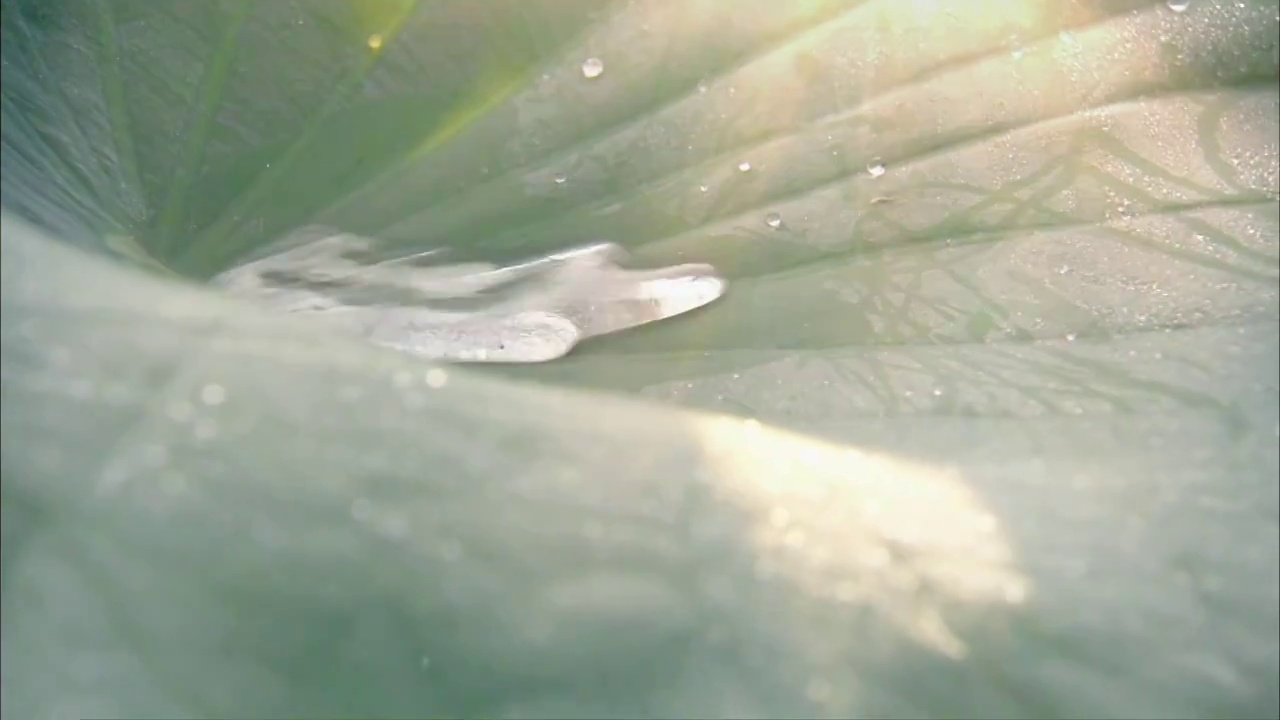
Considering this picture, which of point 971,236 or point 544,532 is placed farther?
point 971,236

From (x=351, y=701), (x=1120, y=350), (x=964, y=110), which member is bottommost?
(x=351, y=701)

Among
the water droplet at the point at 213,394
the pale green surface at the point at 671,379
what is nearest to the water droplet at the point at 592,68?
the pale green surface at the point at 671,379

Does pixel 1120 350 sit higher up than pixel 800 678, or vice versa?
pixel 1120 350

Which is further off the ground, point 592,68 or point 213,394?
point 592,68

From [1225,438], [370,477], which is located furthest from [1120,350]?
[370,477]

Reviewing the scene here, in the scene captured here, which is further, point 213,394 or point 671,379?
point 671,379

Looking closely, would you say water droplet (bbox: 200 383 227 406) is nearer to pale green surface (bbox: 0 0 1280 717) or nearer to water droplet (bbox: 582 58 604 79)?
pale green surface (bbox: 0 0 1280 717)

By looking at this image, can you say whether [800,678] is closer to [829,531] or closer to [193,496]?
[829,531]
